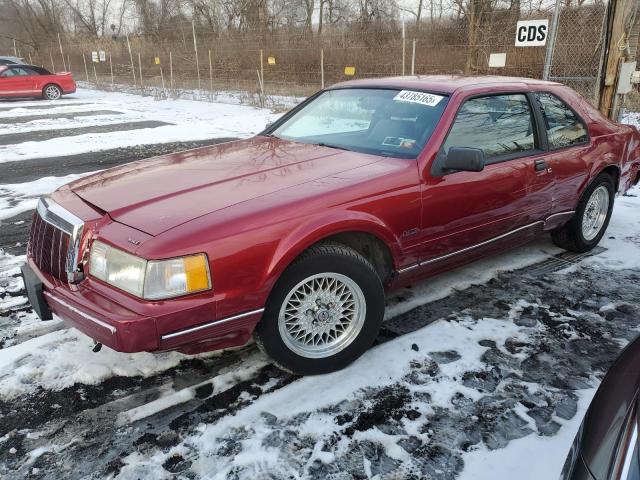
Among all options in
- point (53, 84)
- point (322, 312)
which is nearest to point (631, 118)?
point (322, 312)

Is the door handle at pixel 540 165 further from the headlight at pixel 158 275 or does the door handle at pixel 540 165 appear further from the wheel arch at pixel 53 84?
the wheel arch at pixel 53 84

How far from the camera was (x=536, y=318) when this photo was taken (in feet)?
11.5

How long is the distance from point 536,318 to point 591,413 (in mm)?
2079

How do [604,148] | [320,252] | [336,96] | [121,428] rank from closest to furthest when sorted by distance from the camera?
[121,428] → [320,252] → [336,96] → [604,148]

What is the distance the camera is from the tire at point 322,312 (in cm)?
263

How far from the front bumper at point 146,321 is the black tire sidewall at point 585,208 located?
3192mm

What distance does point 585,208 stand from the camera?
4.46 m

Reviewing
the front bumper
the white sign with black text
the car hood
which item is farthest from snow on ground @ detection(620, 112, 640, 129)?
the front bumper

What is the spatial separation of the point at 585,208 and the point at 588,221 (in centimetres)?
25

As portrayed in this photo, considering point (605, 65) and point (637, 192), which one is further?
point (605, 65)

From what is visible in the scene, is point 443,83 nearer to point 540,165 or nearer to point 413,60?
point 540,165

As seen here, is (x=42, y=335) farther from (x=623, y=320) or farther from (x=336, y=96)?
(x=623, y=320)

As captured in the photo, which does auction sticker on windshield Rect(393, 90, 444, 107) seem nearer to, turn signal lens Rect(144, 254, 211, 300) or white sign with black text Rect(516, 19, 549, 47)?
turn signal lens Rect(144, 254, 211, 300)

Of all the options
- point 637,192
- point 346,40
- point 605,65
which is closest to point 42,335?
point 637,192
